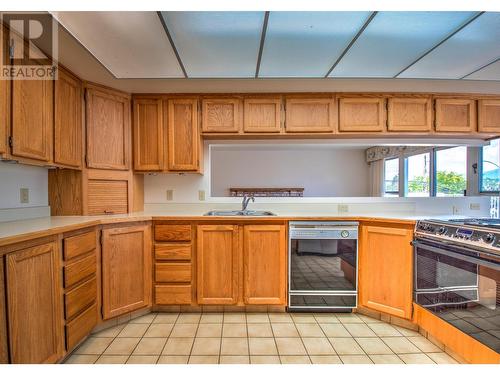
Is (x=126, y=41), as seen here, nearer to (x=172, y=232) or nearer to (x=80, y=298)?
(x=172, y=232)

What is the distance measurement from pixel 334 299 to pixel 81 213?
2.32 m

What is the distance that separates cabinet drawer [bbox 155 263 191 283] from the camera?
217 cm

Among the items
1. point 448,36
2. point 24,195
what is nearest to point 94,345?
point 24,195

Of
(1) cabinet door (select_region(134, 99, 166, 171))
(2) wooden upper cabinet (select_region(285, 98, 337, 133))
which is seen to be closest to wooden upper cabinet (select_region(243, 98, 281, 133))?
(2) wooden upper cabinet (select_region(285, 98, 337, 133))

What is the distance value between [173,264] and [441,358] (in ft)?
6.69

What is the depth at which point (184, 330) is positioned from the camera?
193 cm

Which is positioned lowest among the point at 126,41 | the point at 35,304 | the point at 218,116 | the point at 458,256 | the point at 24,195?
the point at 35,304

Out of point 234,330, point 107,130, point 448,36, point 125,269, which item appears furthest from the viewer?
point 107,130

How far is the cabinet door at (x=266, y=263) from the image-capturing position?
2176 mm

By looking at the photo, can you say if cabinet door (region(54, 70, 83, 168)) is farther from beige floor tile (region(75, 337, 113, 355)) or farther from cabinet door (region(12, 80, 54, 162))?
beige floor tile (region(75, 337, 113, 355))

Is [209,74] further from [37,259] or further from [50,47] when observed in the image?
[37,259]

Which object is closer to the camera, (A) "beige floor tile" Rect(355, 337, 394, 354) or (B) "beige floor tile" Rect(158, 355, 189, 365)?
(B) "beige floor tile" Rect(158, 355, 189, 365)

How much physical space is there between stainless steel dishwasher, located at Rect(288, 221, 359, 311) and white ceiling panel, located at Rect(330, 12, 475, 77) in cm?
125

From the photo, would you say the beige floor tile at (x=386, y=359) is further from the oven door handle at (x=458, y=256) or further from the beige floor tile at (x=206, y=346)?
the beige floor tile at (x=206, y=346)
